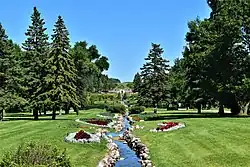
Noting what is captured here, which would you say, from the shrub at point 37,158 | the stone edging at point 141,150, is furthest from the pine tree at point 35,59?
the shrub at point 37,158

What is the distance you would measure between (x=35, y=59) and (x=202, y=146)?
97.5 feet

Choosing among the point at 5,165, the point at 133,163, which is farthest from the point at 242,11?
the point at 5,165

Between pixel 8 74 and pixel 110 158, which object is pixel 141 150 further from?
pixel 8 74

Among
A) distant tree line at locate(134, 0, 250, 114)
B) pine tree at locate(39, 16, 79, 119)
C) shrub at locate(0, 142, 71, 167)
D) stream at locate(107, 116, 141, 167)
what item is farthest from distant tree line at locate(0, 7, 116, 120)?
shrub at locate(0, 142, 71, 167)

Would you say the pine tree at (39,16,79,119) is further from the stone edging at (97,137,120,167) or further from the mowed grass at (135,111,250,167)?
the stone edging at (97,137,120,167)

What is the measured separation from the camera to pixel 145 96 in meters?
67.0

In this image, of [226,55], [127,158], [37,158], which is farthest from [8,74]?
[37,158]

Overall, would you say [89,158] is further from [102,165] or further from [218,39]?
[218,39]

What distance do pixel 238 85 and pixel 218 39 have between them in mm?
5315

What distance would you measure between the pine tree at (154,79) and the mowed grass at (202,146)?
130ft

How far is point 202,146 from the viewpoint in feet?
65.0

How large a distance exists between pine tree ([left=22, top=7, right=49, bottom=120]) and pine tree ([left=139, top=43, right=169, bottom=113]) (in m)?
25.7

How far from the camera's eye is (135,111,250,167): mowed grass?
1686cm

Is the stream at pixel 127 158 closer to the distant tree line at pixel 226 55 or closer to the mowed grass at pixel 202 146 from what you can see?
the mowed grass at pixel 202 146
